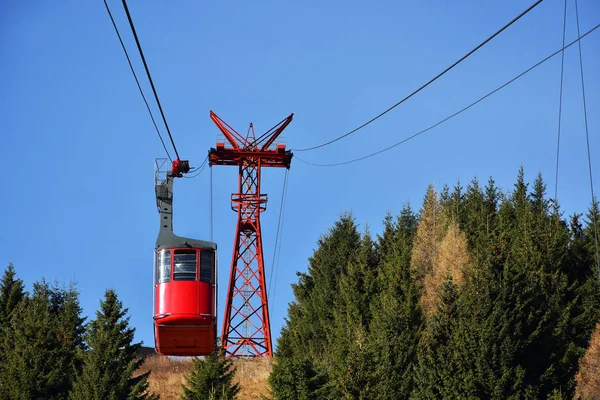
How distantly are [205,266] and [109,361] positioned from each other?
1787cm

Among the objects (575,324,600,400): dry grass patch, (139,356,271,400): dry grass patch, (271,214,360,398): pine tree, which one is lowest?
(575,324,600,400): dry grass patch

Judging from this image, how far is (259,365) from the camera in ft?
214

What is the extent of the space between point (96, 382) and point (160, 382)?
1232cm

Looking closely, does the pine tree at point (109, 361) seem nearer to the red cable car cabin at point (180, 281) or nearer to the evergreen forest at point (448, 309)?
the evergreen forest at point (448, 309)

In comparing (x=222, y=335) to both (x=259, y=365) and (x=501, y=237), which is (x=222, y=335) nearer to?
(x=259, y=365)

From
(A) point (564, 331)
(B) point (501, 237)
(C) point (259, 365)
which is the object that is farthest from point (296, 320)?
(A) point (564, 331)

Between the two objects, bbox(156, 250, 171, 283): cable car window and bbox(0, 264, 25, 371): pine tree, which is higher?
bbox(0, 264, 25, 371): pine tree

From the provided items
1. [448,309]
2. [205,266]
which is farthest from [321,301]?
[205,266]

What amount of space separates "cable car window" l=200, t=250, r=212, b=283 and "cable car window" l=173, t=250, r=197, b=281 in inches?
12.5

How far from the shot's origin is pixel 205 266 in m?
38.2

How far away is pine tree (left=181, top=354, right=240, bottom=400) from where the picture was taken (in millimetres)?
53219

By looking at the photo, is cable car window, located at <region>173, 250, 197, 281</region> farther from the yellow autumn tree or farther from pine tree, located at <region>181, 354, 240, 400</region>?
the yellow autumn tree

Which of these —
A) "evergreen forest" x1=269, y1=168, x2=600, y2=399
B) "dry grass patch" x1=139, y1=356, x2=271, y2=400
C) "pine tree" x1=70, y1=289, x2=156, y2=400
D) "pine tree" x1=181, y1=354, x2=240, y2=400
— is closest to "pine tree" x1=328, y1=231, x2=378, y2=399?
"evergreen forest" x1=269, y1=168, x2=600, y2=399

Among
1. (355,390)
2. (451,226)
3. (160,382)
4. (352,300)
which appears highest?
(451,226)
